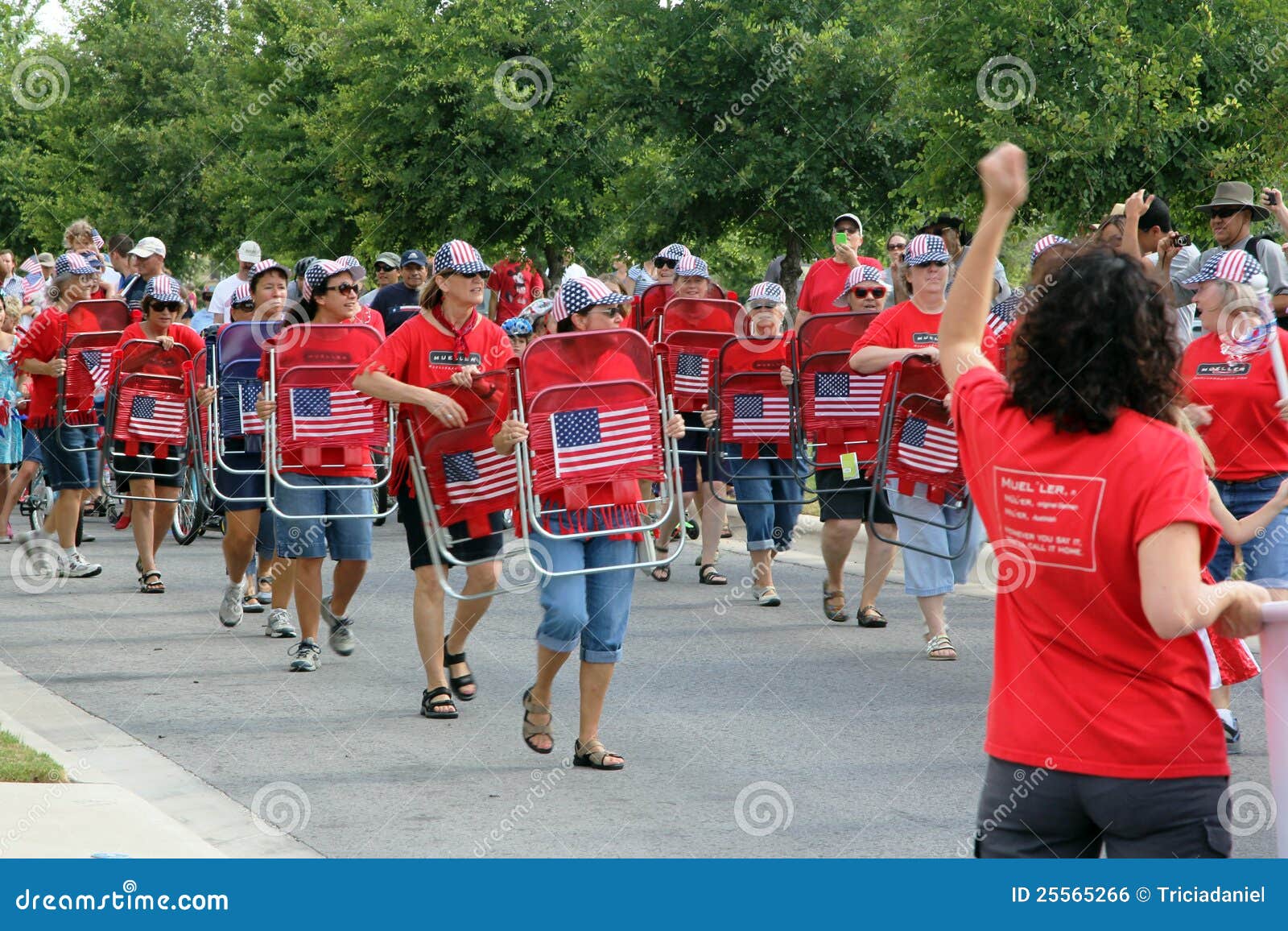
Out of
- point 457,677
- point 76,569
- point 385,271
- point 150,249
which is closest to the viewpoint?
point 457,677

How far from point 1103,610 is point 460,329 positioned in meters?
4.94

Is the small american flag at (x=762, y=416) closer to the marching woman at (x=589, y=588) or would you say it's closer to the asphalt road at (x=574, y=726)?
the asphalt road at (x=574, y=726)

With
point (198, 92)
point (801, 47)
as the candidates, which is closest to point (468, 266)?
point (801, 47)

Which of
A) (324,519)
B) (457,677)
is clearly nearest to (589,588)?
(457,677)

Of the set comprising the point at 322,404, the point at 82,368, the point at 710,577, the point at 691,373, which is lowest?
the point at 710,577

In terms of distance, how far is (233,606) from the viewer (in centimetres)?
1034

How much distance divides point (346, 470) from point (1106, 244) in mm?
6050

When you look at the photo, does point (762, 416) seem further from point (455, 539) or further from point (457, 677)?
point (455, 539)

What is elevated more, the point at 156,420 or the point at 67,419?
the point at 156,420

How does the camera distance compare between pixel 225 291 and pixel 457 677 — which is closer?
pixel 457 677

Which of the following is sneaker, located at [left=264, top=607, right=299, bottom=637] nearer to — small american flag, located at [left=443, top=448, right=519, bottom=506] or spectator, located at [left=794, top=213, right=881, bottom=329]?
small american flag, located at [left=443, top=448, right=519, bottom=506]

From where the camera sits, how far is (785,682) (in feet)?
28.1

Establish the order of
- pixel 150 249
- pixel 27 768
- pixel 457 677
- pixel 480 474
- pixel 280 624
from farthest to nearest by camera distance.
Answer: pixel 150 249
pixel 280 624
pixel 457 677
pixel 480 474
pixel 27 768

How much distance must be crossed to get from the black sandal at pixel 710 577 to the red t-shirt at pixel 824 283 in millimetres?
2032
